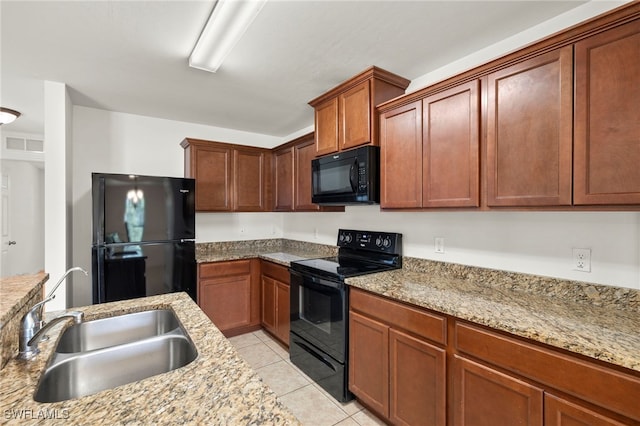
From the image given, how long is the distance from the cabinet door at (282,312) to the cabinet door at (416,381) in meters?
1.30

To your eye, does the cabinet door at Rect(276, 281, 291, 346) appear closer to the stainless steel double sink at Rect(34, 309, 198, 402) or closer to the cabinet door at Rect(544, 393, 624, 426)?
the stainless steel double sink at Rect(34, 309, 198, 402)

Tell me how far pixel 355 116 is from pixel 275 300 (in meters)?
2.01

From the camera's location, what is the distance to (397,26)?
1756 mm

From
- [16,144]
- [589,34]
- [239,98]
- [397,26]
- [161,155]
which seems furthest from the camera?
[16,144]

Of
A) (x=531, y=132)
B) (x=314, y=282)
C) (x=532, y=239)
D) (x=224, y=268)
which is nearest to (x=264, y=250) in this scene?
(x=224, y=268)

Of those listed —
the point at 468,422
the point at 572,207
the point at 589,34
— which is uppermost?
the point at 589,34

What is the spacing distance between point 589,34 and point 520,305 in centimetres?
130

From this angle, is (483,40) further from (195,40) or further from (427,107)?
(195,40)

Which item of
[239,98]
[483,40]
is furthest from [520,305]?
[239,98]

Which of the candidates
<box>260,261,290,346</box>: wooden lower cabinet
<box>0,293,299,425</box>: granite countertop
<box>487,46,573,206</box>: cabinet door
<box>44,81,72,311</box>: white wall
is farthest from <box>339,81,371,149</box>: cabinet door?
<box>44,81,72,311</box>: white wall

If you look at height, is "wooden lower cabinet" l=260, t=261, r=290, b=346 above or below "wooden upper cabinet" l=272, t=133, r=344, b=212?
below

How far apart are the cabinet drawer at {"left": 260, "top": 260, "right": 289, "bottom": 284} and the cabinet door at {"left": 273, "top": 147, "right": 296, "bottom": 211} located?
0.69 metres

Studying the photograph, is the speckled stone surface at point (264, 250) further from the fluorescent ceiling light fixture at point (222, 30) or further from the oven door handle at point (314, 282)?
the fluorescent ceiling light fixture at point (222, 30)

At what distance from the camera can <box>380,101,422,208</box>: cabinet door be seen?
2.01 metres
